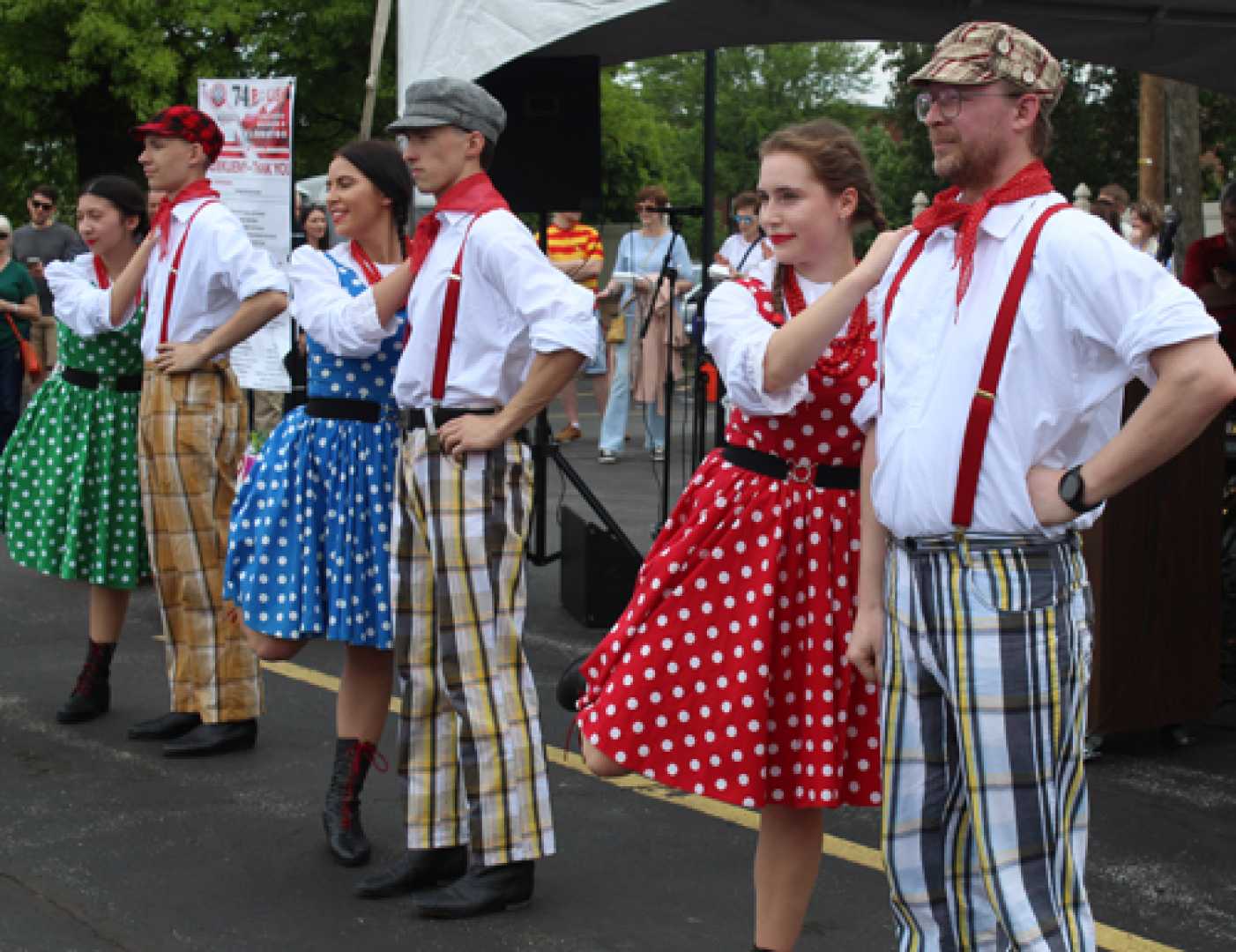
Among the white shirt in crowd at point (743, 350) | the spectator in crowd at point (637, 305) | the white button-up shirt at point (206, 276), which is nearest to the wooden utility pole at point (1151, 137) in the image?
the spectator in crowd at point (637, 305)

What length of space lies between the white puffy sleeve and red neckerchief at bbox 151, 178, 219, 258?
280 cm

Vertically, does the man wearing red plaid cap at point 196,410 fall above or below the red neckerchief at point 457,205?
below

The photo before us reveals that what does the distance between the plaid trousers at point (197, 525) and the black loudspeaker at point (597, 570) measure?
6.96 feet

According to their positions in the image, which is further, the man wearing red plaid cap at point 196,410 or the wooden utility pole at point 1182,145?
the wooden utility pole at point 1182,145

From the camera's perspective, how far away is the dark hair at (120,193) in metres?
6.27

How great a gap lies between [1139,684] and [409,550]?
8.69 feet

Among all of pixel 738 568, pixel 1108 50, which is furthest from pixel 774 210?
pixel 1108 50

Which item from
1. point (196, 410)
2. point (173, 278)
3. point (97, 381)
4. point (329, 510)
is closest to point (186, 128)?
point (173, 278)

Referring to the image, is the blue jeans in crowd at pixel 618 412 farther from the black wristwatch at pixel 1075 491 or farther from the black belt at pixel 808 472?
the black wristwatch at pixel 1075 491

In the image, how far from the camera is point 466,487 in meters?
4.27

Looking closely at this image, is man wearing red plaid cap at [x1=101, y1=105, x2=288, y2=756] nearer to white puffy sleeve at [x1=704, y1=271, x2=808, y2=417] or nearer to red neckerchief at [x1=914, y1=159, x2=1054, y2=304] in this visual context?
white puffy sleeve at [x1=704, y1=271, x2=808, y2=417]

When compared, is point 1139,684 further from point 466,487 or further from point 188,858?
point 188,858

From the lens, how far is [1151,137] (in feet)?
59.4

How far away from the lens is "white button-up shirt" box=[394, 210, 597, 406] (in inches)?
165
